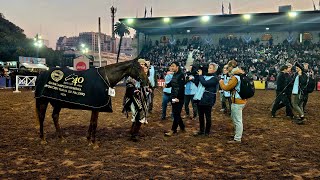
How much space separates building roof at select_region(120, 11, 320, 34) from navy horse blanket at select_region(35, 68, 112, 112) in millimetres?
32413

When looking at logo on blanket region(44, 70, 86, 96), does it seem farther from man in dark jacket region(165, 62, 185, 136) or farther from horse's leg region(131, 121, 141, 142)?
man in dark jacket region(165, 62, 185, 136)

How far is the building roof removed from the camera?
35844 mm

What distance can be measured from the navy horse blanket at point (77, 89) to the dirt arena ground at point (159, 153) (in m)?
0.98

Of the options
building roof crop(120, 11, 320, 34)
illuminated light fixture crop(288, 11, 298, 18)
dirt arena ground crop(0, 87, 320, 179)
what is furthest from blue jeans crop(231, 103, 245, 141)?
illuminated light fixture crop(288, 11, 298, 18)

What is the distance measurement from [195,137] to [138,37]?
131 feet

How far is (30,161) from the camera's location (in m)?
5.38

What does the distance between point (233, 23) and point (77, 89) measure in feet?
117

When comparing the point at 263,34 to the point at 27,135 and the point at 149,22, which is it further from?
the point at 27,135

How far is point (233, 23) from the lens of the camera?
128 ft

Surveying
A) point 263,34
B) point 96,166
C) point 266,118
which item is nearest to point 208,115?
point 96,166

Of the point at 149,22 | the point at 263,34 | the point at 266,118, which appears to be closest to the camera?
the point at 266,118

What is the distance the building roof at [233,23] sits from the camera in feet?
118

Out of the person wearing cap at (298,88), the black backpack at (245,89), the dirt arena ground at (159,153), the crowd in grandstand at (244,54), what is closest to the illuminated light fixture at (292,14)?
the crowd in grandstand at (244,54)

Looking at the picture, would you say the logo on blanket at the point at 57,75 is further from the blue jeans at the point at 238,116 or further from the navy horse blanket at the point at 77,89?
the blue jeans at the point at 238,116
